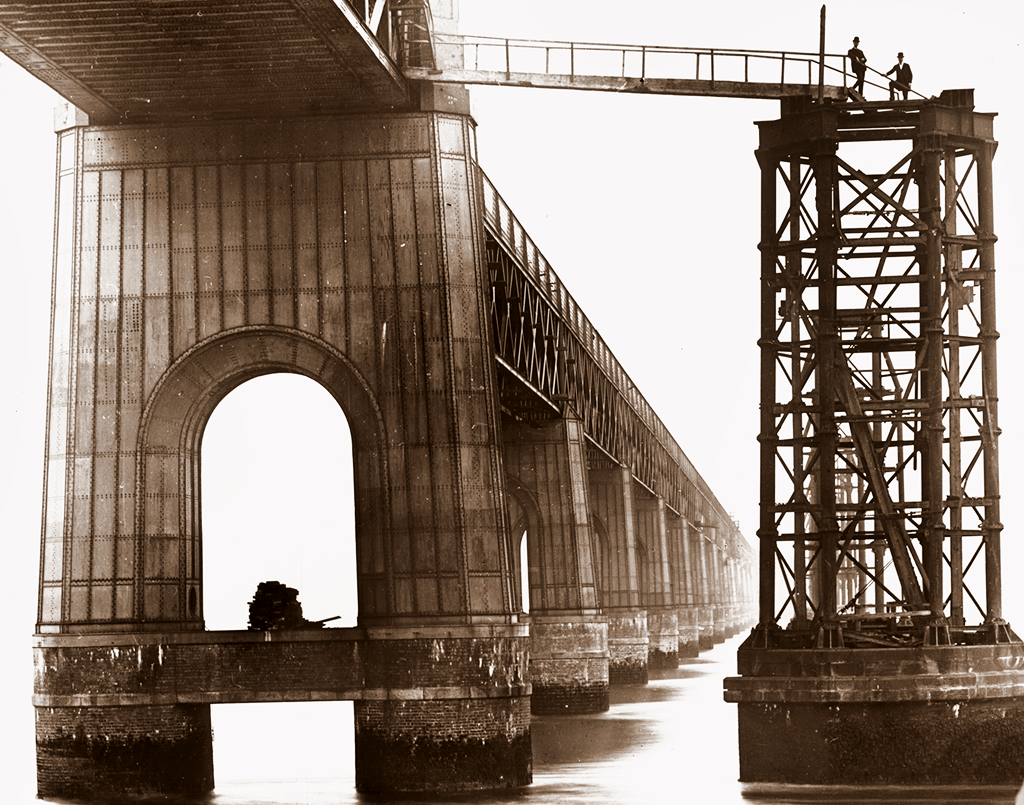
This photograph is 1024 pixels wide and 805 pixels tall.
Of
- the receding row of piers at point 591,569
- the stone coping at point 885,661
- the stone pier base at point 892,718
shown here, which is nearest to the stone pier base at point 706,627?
the receding row of piers at point 591,569

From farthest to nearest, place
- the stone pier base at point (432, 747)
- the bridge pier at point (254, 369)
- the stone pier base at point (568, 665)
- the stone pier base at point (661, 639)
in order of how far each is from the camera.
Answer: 1. the stone pier base at point (661, 639)
2. the stone pier base at point (568, 665)
3. the bridge pier at point (254, 369)
4. the stone pier base at point (432, 747)

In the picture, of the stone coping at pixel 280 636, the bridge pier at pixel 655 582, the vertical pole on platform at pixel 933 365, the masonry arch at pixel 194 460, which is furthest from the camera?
the bridge pier at pixel 655 582

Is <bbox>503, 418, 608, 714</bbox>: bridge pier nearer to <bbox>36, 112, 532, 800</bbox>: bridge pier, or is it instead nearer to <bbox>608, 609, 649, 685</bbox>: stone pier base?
<bbox>608, 609, 649, 685</bbox>: stone pier base

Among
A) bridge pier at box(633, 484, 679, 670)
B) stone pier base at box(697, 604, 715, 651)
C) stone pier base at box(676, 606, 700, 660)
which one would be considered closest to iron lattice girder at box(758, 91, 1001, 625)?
bridge pier at box(633, 484, 679, 670)

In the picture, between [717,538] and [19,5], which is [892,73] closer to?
[19,5]

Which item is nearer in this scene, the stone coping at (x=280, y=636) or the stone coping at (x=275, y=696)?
the stone coping at (x=275, y=696)

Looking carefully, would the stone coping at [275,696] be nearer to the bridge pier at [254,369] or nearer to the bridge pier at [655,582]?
the bridge pier at [254,369]

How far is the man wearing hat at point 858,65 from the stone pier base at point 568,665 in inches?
858

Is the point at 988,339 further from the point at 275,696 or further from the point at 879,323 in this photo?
the point at 275,696

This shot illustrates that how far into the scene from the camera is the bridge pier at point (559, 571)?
45.3m

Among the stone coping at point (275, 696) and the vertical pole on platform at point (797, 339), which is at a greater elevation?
the vertical pole on platform at point (797, 339)

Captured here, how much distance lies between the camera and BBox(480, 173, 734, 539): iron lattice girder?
3569 cm

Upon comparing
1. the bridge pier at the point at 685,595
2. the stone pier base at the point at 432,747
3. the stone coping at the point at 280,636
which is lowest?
the stone pier base at the point at 432,747

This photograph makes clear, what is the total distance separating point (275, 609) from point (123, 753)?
11.3 feet
